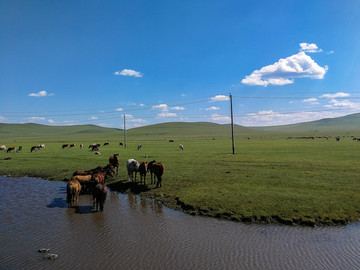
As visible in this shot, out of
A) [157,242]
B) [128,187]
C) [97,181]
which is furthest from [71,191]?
[157,242]

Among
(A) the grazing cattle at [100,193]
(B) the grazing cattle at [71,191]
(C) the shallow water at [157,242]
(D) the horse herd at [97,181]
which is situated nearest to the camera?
(C) the shallow water at [157,242]

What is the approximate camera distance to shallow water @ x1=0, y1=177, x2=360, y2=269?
345 inches

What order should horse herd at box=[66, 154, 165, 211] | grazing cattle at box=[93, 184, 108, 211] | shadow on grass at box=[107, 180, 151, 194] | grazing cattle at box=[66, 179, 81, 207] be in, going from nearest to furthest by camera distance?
grazing cattle at box=[93, 184, 108, 211] < horse herd at box=[66, 154, 165, 211] < grazing cattle at box=[66, 179, 81, 207] < shadow on grass at box=[107, 180, 151, 194]

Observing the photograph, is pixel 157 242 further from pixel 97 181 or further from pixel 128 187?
pixel 128 187

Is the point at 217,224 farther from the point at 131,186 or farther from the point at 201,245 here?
the point at 131,186

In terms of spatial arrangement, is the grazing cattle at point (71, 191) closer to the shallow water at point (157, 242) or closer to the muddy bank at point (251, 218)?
the shallow water at point (157, 242)

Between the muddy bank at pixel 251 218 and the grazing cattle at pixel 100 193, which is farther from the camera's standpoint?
the grazing cattle at pixel 100 193

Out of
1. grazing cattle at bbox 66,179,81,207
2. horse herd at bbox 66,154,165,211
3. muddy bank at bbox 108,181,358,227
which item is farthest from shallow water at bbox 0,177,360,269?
horse herd at bbox 66,154,165,211

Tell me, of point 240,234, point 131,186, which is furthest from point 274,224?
point 131,186

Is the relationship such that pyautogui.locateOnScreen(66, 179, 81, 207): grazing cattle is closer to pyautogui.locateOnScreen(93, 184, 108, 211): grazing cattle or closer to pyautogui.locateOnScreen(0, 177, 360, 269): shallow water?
pyautogui.locateOnScreen(0, 177, 360, 269): shallow water

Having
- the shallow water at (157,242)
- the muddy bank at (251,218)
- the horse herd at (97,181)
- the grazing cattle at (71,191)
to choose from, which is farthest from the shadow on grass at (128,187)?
the grazing cattle at (71,191)

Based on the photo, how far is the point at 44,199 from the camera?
1691 centimetres

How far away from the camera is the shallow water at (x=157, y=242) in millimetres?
8773

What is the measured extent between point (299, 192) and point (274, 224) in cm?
545
